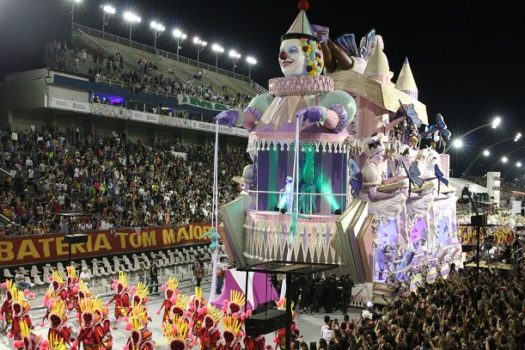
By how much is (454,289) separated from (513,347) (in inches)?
220

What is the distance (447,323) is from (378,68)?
46.2ft

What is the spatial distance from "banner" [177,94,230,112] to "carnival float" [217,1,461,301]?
18749 mm

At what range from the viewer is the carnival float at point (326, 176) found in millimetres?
19875

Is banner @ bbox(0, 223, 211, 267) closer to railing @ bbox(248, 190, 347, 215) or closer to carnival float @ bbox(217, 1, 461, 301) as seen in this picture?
carnival float @ bbox(217, 1, 461, 301)

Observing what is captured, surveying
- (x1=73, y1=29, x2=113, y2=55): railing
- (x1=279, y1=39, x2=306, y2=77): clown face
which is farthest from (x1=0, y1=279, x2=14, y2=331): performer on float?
(x1=73, y1=29, x2=113, y2=55): railing

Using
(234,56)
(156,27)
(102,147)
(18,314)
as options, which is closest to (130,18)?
(156,27)

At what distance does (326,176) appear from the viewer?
67.4ft

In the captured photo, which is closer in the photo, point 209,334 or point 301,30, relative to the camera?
point 209,334

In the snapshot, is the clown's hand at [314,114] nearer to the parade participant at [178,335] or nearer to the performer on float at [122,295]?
the performer on float at [122,295]

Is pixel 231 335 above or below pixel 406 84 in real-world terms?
below

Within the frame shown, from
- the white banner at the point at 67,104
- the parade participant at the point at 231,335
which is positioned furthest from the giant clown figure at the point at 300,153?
the white banner at the point at 67,104

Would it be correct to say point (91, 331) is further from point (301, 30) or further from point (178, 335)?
point (301, 30)

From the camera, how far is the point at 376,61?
2317 cm

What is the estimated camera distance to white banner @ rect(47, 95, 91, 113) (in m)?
30.9
